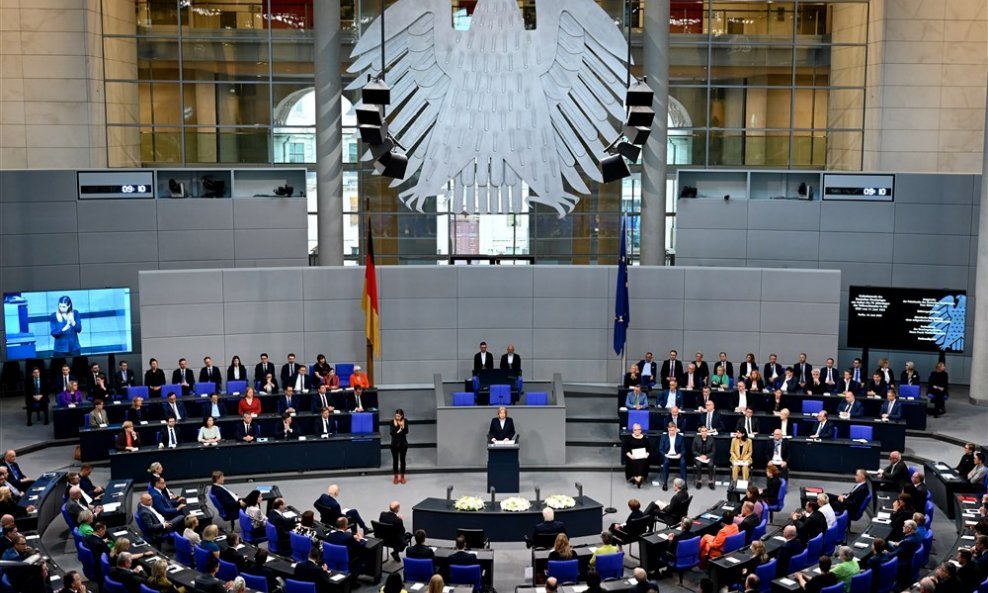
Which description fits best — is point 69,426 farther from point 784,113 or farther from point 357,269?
point 784,113

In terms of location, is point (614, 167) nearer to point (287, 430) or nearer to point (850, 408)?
point (850, 408)

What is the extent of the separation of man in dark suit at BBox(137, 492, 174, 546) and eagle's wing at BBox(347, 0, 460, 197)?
367 inches

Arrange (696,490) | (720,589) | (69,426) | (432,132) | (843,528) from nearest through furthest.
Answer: (720,589)
(843,528)
(696,490)
(69,426)
(432,132)

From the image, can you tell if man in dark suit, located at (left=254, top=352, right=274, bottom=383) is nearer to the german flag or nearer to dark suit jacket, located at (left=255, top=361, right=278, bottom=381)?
dark suit jacket, located at (left=255, top=361, right=278, bottom=381)

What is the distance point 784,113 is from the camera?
2608 centimetres

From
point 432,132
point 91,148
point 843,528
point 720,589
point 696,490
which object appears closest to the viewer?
point 720,589

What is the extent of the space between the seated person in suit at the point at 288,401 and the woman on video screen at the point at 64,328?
513 centimetres

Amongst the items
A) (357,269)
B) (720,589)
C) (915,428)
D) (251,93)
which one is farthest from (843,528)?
(251,93)

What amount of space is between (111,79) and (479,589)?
16228 millimetres

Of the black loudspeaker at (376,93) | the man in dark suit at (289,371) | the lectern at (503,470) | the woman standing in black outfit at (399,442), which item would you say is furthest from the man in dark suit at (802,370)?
the black loudspeaker at (376,93)

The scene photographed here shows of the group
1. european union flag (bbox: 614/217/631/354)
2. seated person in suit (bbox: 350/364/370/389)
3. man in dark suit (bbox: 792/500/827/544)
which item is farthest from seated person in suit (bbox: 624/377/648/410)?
man in dark suit (bbox: 792/500/827/544)

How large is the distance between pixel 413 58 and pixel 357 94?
3973mm

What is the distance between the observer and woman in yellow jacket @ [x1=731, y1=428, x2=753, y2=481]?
17766 millimetres

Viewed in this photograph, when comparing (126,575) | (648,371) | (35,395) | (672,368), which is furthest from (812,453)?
(35,395)
